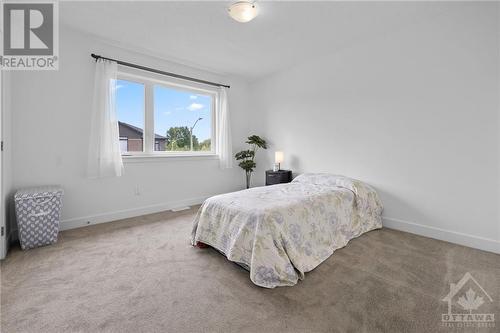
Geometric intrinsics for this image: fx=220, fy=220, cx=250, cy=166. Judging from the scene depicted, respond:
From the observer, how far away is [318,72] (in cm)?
364

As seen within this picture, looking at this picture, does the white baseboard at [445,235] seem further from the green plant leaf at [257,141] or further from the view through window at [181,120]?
the view through window at [181,120]

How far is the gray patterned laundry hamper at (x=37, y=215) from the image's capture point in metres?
2.26

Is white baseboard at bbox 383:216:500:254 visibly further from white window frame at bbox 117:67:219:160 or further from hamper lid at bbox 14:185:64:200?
hamper lid at bbox 14:185:64:200

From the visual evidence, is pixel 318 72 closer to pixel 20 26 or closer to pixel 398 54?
pixel 398 54

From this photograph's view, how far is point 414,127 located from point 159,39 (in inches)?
137

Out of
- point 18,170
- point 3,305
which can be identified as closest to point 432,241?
point 3,305

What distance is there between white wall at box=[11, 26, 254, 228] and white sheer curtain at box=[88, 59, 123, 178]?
0.32 feet

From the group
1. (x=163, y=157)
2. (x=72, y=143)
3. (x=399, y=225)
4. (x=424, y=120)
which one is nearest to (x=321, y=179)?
(x=399, y=225)

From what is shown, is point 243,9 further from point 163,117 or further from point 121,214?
point 121,214

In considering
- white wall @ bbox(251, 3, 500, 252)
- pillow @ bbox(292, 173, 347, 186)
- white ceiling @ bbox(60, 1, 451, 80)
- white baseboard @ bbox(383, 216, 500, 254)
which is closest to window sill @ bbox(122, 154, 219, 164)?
white ceiling @ bbox(60, 1, 451, 80)

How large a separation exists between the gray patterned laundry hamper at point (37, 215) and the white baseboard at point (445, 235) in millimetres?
4024

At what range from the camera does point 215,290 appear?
165cm

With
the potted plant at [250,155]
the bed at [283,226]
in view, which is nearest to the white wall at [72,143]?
the potted plant at [250,155]

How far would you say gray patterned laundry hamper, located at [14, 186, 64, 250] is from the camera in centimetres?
226
